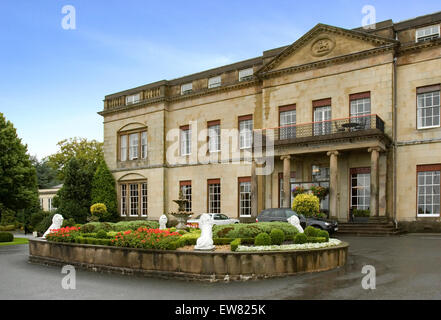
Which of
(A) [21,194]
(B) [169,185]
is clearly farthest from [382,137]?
(A) [21,194]

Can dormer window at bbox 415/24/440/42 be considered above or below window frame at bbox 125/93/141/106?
above

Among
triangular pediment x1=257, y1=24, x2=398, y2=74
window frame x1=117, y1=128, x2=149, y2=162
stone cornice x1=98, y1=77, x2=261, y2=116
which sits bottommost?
window frame x1=117, y1=128, x2=149, y2=162

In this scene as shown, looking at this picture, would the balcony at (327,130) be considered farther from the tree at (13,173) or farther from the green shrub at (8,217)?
the green shrub at (8,217)

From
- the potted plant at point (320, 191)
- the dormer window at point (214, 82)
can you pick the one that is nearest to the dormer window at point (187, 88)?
the dormer window at point (214, 82)

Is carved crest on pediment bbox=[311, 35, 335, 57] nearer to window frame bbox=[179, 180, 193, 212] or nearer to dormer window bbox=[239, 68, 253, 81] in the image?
dormer window bbox=[239, 68, 253, 81]

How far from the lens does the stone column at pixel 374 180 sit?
23328mm

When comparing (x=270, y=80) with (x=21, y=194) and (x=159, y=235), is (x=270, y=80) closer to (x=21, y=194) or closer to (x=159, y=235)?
(x=159, y=235)

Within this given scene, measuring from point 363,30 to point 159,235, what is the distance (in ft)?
67.0

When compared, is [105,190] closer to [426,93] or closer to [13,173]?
[13,173]

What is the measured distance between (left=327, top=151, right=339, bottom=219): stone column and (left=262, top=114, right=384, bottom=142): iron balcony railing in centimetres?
134

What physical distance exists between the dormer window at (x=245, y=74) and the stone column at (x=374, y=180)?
38.8 ft

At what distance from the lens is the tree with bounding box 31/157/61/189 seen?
2758 inches

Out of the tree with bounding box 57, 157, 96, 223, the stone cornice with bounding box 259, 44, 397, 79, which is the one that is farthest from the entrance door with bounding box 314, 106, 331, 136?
the tree with bounding box 57, 157, 96, 223

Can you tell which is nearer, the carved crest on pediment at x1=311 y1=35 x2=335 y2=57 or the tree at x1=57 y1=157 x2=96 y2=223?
the carved crest on pediment at x1=311 y1=35 x2=335 y2=57
